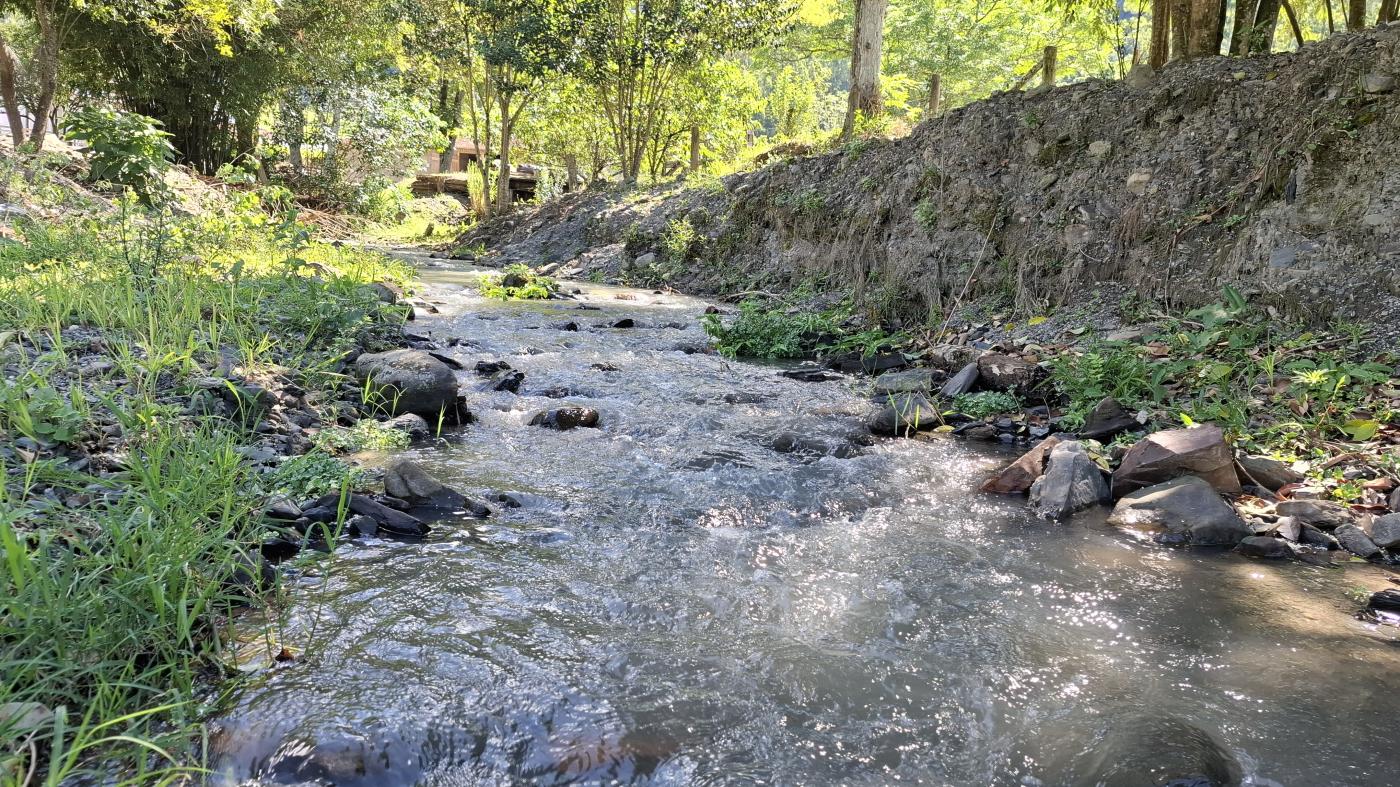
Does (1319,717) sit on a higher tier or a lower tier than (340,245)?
lower

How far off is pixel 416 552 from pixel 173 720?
1.30 metres

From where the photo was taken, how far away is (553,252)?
20.1m

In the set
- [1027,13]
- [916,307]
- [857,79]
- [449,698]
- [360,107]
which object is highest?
[1027,13]

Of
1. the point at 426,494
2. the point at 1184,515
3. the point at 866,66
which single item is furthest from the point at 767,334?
the point at 866,66

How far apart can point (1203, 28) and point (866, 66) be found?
6.35 metres

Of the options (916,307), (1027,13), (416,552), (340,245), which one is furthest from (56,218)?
(1027,13)

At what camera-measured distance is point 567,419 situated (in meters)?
5.61

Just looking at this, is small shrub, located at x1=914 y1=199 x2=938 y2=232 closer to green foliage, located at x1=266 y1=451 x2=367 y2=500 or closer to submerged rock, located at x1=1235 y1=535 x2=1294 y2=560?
submerged rock, located at x1=1235 y1=535 x2=1294 y2=560

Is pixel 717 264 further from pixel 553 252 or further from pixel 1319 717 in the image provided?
pixel 1319 717

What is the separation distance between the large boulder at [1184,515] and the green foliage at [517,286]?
410 inches

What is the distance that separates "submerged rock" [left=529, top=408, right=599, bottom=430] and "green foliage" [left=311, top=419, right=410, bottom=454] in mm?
Answer: 1021

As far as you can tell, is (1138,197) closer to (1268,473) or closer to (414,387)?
(1268,473)

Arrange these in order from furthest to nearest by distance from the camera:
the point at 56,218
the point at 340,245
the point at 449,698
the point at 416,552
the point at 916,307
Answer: the point at 340,245 → the point at 916,307 → the point at 56,218 → the point at 416,552 → the point at 449,698

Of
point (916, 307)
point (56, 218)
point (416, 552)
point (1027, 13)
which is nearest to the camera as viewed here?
point (416, 552)
